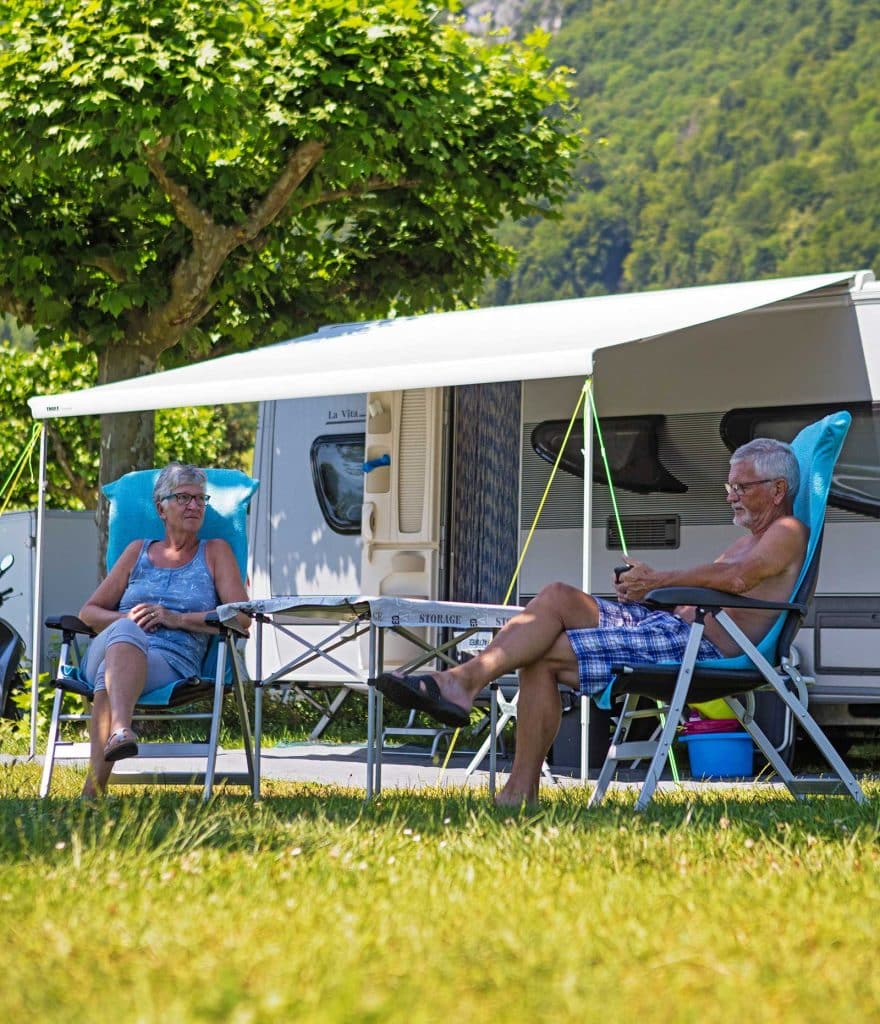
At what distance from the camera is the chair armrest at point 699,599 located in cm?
400

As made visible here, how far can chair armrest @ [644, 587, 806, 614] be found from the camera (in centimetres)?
400

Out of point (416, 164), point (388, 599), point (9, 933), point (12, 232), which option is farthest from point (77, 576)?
point (9, 933)

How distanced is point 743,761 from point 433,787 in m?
1.37

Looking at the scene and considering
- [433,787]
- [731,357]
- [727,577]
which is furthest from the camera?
[731,357]

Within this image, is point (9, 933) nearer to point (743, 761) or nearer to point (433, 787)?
point (433, 787)

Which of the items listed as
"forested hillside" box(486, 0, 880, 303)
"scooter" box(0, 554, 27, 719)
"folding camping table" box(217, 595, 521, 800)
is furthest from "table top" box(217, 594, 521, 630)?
"forested hillside" box(486, 0, 880, 303)

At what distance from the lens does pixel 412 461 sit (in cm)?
736

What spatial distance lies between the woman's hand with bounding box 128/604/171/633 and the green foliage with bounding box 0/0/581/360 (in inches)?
113

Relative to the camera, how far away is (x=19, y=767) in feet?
19.9

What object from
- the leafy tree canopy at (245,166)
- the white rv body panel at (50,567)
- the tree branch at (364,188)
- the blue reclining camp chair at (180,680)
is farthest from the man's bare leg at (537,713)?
the white rv body panel at (50,567)

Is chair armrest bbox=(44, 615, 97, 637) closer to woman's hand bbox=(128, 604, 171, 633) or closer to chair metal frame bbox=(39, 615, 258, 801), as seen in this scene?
chair metal frame bbox=(39, 615, 258, 801)

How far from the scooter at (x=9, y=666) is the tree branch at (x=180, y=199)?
2.14 m

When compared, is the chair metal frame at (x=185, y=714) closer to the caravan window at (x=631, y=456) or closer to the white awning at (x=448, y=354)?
the white awning at (x=448, y=354)

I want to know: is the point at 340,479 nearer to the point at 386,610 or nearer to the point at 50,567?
the point at 50,567
